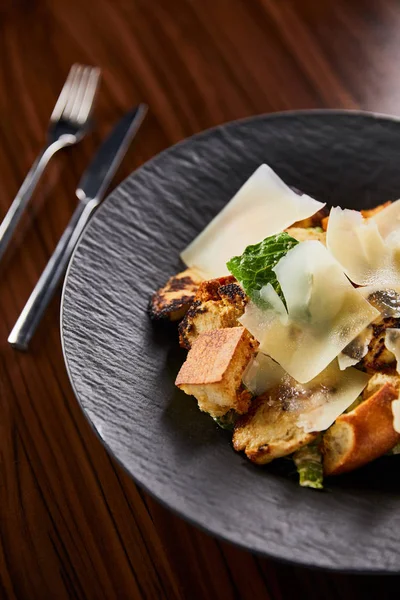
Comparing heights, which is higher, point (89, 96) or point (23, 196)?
point (89, 96)

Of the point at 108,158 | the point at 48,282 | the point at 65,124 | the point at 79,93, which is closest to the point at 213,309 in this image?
the point at 48,282

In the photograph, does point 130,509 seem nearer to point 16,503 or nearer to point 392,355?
point 16,503

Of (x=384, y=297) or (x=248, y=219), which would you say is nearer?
(x=384, y=297)

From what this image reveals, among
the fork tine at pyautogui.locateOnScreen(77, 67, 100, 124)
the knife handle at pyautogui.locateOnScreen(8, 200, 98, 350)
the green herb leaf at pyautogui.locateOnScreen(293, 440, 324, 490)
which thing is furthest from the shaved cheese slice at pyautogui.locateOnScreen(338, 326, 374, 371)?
the fork tine at pyautogui.locateOnScreen(77, 67, 100, 124)

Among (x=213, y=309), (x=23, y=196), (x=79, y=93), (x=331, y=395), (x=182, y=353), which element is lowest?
(x=331, y=395)

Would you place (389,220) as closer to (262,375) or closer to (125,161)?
(262,375)

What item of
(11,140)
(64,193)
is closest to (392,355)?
(64,193)

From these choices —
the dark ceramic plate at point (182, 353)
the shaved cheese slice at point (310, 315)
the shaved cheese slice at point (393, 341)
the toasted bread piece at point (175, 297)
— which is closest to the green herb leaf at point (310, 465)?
the dark ceramic plate at point (182, 353)

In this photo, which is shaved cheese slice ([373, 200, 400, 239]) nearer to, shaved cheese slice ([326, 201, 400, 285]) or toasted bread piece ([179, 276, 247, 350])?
shaved cheese slice ([326, 201, 400, 285])
